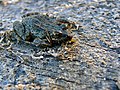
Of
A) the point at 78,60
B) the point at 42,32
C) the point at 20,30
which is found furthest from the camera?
the point at 20,30

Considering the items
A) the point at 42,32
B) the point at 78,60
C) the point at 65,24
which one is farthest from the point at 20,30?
the point at 78,60

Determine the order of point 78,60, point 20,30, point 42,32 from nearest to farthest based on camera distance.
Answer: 1. point 78,60
2. point 42,32
3. point 20,30

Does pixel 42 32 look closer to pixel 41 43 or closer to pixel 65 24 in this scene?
pixel 41 43

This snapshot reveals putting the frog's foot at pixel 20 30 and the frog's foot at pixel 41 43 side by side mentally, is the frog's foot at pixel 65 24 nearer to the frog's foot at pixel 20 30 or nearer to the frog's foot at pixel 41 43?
the frog's foot at pixel 41 43

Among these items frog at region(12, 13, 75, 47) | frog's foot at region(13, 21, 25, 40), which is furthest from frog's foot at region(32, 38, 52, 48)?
frog's foot at region(13, 21, 25, 40)

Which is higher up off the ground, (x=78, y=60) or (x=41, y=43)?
(x=41, y=43)

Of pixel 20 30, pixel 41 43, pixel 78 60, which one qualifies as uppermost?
pixel 20 30

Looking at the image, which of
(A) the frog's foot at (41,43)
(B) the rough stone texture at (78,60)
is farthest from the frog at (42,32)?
(B) the rough stone texture at (78,60)
